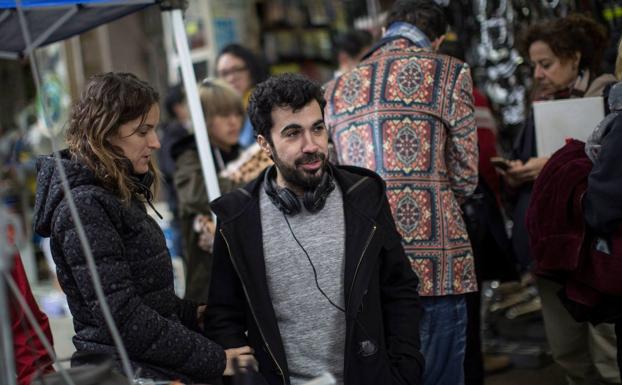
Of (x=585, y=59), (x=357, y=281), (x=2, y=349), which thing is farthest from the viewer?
(x=585, y=59)

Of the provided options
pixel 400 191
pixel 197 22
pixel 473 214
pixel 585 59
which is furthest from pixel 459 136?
pixel 197 22

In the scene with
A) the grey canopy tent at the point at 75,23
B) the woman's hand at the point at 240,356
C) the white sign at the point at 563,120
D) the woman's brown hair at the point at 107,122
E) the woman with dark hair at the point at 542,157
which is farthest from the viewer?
the woman with dark hair at the point at 542,157

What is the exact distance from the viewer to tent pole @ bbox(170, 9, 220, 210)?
4.04 metres

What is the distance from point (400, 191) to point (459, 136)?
13.1 inches

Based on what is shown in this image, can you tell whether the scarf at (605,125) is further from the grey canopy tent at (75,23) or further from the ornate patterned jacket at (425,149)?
the grey canopy tent at (75,23)

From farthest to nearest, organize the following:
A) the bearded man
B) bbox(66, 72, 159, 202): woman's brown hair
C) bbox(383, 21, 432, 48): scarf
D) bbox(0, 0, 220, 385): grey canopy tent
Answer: bbox(383, 21, 432, 48): scarf → bbox(0, 0, 220, 385): grey canopy tent → the bearded man → bbox(66, 72, 159, 202): woman's brown hair

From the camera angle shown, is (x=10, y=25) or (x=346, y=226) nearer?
(x=346, y=226)

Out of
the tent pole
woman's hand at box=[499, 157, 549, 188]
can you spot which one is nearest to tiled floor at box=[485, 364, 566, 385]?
woman's hand at box=[499, 157, 549, 188]

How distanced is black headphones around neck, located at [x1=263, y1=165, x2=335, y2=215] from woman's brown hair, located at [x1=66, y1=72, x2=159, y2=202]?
1.70 ft

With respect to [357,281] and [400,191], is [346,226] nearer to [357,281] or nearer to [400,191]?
[357,281]

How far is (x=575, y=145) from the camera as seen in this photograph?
11.9ft

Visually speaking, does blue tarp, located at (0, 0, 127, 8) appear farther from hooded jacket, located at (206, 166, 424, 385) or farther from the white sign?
the white sign

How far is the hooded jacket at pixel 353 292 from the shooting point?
117 inches

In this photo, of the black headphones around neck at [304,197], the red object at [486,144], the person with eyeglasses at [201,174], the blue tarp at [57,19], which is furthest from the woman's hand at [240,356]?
the red object at [486,144]
